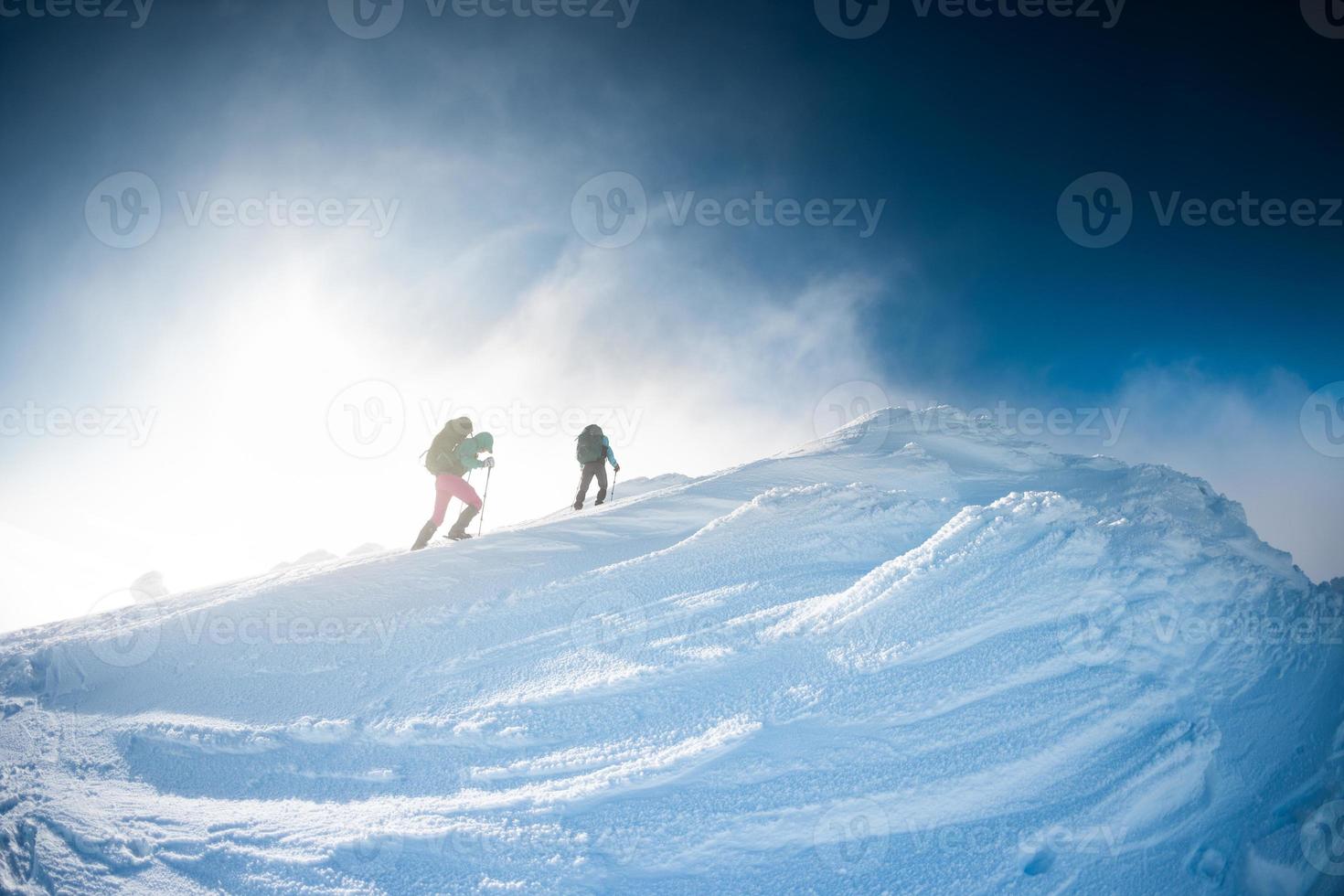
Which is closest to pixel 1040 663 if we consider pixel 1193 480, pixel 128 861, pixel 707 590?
pixel 707 590

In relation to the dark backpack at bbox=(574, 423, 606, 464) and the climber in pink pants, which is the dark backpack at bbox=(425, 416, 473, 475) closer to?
the climber in pink pants

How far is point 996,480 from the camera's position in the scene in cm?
1327

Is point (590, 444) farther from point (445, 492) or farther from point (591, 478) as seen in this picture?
point (445, 492)

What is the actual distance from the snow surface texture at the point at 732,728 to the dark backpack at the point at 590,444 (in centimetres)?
665

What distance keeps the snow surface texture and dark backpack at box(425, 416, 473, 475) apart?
3.37 metres

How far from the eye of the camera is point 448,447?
12.1 meters

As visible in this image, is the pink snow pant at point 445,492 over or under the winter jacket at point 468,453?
under

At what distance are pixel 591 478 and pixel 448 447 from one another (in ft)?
14.1

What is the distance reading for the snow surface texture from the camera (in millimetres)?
4641

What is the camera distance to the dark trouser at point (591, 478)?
50.4 ft

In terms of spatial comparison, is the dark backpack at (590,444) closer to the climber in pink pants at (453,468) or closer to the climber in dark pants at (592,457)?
the climber in dark pants at (592,457)

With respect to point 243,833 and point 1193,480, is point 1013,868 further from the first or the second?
point 1193,480

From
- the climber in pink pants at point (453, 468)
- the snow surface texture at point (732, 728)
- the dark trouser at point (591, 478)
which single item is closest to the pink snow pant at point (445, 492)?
the climber in pink pants at point (453, 468)

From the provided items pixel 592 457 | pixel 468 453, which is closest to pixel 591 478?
pixel 592 457
